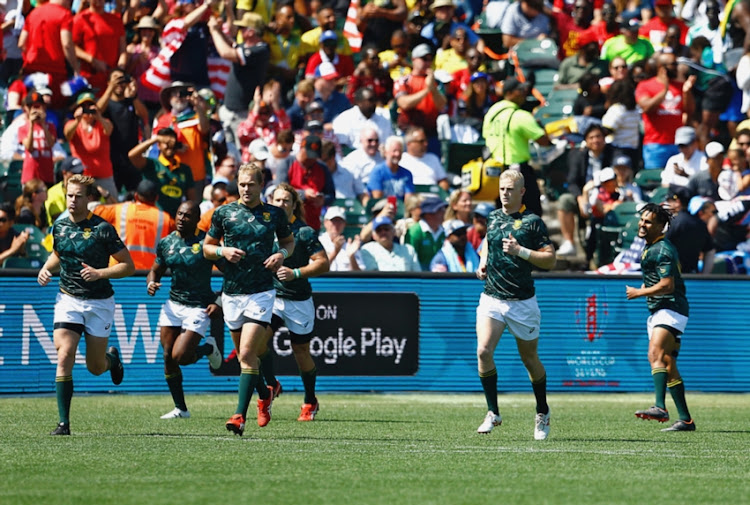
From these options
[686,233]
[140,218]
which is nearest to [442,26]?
[686,233]

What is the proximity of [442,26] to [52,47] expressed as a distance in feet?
22.1

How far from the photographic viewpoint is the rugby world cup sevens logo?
17.1 m

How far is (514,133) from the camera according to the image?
58.3 ft

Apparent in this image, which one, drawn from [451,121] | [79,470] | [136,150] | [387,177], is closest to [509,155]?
[387,177]

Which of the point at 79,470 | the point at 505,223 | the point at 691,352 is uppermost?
the point at 505,223

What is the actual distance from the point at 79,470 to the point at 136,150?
872cm

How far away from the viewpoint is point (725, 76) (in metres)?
21.8

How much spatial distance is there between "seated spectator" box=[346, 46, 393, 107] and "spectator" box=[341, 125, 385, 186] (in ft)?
5.57

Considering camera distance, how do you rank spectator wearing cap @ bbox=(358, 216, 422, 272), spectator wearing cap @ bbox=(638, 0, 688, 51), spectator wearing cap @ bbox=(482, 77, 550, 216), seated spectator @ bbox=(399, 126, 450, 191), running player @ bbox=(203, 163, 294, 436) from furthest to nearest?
spectator wearing cap @ bbox=(638, 0, 688, 51), seated spectator @ bbox=(399, 126, 450, 191), spectator wearing cap @ bbox=(482, 77, 550, 216), spectator wearing cap @ bbox=(358, 216, 422, 272), running player @ bbox=(203, 163, 294, 436)

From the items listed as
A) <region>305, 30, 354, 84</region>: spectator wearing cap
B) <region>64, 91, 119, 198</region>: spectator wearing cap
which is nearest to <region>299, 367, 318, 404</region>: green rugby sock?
<region>64, 91, 119, 198</region>: spectator wearing cap

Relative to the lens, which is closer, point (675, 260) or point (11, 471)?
point (11, 471)

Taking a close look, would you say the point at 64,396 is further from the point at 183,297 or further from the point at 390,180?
the point at 390,180

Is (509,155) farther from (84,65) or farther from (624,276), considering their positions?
(84,65)

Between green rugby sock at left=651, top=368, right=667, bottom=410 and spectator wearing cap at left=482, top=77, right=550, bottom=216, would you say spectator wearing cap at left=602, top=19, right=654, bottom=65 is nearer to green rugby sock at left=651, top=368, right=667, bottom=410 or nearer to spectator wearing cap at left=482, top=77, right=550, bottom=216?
spectator wearing cap at left=482, top=77, right=550, bottom=216
